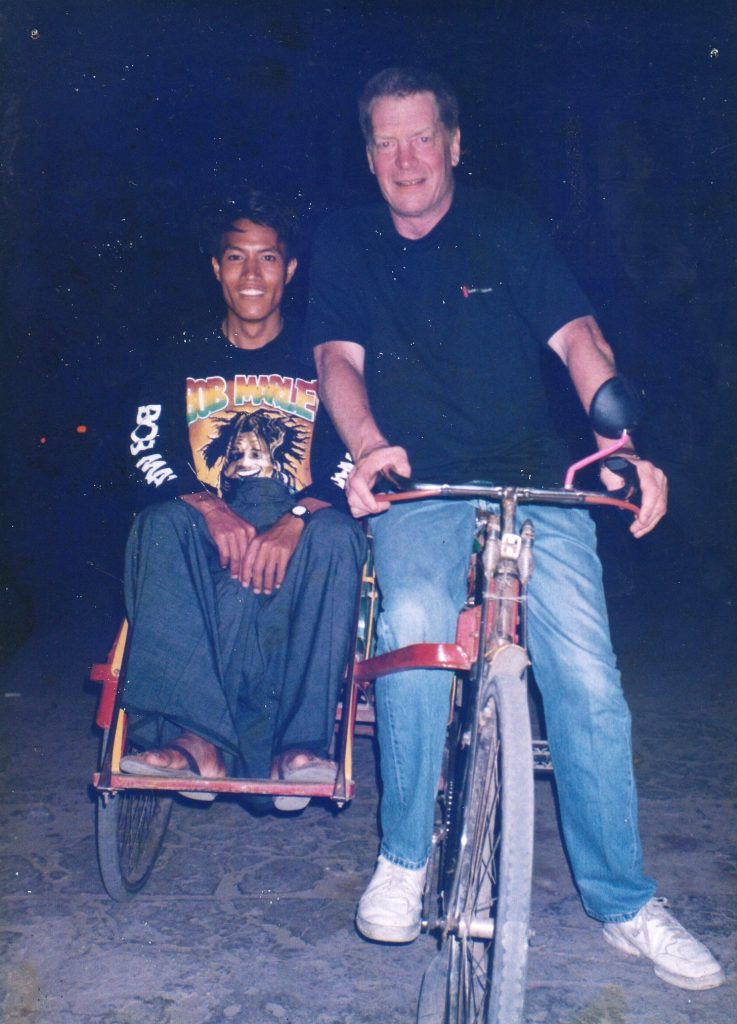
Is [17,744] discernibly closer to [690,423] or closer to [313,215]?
[313,215]

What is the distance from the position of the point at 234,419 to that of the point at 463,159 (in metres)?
4.98

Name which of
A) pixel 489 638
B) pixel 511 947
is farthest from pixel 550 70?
pixel 511 947

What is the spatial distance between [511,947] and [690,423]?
8571 mm

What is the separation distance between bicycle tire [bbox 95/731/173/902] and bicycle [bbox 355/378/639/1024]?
109 cm

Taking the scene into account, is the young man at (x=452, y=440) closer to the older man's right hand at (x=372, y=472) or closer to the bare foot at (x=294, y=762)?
the older man's right hand at (x=372, y=472)

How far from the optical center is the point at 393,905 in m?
2.37

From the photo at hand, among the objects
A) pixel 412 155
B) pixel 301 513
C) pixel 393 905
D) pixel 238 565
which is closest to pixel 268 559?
pixel 238 565

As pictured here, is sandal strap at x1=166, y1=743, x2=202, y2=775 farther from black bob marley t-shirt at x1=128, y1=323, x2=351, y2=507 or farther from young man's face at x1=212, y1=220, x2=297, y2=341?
young man's face at x1=212, y1=220, x2=297, y2=341

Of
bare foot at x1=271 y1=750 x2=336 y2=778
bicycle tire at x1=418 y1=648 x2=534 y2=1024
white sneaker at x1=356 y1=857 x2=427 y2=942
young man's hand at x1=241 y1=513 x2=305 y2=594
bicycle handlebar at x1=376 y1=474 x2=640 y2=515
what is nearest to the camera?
bicycle tire at x1=418 y1=648 x2=534 y2=1024

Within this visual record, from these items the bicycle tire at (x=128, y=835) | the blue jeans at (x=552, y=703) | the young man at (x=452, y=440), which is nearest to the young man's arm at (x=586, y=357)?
the young man at (x=452, y=440)

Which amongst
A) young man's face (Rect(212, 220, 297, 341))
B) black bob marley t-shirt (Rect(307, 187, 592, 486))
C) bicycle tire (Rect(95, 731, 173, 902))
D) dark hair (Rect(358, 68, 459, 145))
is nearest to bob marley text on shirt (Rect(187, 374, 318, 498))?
young man's face (Rect(212, 220, 297, 341))

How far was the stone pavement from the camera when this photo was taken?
240 cm

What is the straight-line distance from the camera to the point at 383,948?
2.72 meters

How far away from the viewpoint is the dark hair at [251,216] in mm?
3562
